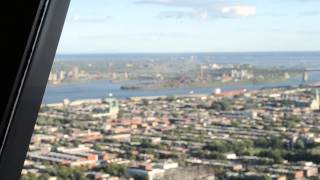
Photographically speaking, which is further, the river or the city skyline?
the river

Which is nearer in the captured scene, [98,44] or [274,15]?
[274,15]

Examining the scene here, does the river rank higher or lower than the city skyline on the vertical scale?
lower

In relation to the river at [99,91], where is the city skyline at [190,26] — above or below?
above

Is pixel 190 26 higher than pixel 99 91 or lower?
higher

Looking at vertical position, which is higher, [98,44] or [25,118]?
[98,44]

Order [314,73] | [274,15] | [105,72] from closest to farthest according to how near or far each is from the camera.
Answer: [314,73] < [274,15] < [105,72]

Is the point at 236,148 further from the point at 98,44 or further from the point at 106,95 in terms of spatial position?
the point at 98,44

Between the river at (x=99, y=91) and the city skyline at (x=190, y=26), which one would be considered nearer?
the city skyline at (x=190, y=26)

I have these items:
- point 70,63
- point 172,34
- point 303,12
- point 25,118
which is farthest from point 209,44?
point 25,118
